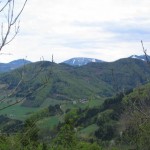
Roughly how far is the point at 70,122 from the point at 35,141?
8.42 m

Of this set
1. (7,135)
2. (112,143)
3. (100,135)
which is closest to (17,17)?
(7,135)

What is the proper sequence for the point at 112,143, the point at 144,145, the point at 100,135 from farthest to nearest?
the point at 100,135
the point at 112,143
the point at 144,145

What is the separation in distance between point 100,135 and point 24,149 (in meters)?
117

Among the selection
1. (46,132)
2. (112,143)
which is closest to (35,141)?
(112,143)

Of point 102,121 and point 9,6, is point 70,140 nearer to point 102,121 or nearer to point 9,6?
point 9,6

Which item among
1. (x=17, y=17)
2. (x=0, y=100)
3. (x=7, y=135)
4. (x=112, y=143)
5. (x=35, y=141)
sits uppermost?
(x=17, y=17)

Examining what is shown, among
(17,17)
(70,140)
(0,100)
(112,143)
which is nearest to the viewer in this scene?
(0,100)

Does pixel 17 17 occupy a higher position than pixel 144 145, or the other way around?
pixel 17 17

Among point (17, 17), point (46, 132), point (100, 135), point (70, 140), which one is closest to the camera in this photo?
point (17, 17)

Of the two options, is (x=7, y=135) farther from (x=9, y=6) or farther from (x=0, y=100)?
(x=9, y=6)

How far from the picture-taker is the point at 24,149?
67.5 metres

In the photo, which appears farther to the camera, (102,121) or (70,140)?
(102,121)

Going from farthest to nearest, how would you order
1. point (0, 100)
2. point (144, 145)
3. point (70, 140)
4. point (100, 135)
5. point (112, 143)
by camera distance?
point (100, 135) < point (112, 143) < point (70, 140) < point (144, 145) < point (0, 100)

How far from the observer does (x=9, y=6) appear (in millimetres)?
6305
